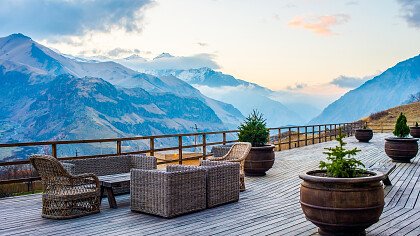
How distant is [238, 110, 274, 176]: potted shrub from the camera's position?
9375 mm

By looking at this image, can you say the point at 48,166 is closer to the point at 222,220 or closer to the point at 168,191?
the point at 168,191

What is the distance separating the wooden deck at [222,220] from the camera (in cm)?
502

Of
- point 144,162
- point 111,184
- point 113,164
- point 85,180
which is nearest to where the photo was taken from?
point 111,184

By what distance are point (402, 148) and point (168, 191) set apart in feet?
26.2

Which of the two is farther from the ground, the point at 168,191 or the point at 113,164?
the point at 113,164

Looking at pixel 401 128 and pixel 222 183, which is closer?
pixel 222 183

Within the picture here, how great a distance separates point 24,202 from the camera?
23.0 ft

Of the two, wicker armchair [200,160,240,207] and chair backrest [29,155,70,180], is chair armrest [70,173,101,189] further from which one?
wicker armchair [200,160,240,207]

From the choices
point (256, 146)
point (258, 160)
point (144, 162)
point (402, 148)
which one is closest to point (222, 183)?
point (144, 162)

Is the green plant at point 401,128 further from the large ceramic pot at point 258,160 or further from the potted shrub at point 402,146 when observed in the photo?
the large ceramic pot at point 258,160

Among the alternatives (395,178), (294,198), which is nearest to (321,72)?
(395,178)

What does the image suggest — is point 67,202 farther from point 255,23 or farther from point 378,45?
point 378,45

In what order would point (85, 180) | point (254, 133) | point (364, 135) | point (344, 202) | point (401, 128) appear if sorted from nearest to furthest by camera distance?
→ point (344, 202)
point (85, 180)
point (254, 133)
point (401, 128)
point (364, 135)

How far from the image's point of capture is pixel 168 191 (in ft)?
18.8
